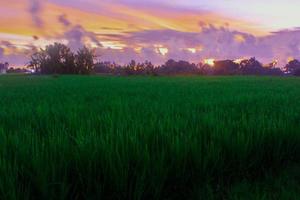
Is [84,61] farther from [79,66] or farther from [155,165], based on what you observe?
[155,165]

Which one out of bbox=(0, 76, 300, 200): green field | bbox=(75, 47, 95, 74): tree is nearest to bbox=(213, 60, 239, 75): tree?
bbox=(75, 47, 95, 74): tree

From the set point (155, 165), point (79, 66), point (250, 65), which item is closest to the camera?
point (155, 165)

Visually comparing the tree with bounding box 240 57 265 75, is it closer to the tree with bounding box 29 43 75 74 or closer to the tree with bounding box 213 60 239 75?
the tree with bounding box 213 60 239 75

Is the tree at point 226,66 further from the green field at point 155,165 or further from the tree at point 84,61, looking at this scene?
the green field at point 155,165

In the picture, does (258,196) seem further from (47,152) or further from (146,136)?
(47,152)

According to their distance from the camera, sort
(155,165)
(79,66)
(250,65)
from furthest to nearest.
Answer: (250,65) → (79,66) → (155,165)

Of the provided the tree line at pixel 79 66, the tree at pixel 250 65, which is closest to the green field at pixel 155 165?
the tree line at pixel 79 66

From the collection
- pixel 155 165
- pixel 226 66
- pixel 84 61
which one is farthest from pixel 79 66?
pixel 155 165

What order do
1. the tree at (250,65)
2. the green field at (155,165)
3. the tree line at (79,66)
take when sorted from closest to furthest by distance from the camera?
the green field at (155,165) < the tree line at (79,66) < the tree at (250,65)

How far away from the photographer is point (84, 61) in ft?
145

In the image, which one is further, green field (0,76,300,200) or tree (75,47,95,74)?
tree (75,47,95,74)

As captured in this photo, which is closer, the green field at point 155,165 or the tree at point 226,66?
the green field at point 155,165

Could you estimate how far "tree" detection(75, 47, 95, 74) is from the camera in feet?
144

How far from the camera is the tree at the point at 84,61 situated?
4388 centimetres
